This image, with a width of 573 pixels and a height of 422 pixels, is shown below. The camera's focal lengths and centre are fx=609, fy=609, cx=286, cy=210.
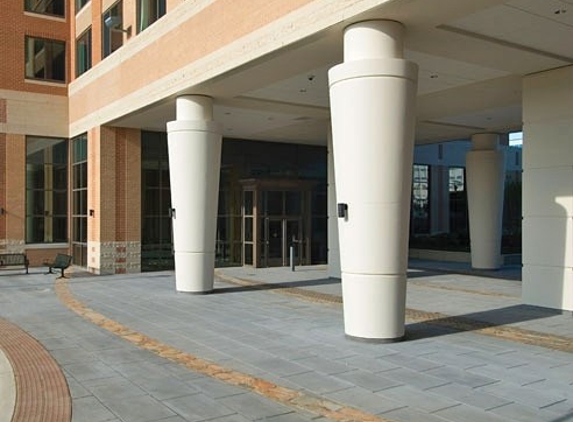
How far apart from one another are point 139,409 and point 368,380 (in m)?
2.73

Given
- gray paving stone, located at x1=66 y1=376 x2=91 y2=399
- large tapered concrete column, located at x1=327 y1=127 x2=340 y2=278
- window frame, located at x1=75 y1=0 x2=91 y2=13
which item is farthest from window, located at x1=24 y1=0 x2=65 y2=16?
gray paving stone, located at x1=66 y1=376 x2=91 y2=399

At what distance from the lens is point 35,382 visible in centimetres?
747

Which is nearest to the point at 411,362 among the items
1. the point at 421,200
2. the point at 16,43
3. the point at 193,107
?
the point at 193,107

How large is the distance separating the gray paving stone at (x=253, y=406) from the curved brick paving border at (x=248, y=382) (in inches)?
4.9

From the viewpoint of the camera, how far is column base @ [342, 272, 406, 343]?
30.6 feet

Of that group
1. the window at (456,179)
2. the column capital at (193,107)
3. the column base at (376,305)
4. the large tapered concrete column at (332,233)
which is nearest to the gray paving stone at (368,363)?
the column base at (376,305)

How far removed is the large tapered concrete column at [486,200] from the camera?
22422 mm

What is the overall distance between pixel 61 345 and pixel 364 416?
219 inches

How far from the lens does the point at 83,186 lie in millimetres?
23359

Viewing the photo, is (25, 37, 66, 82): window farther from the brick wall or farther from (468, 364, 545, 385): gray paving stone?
(468, 364, 545, 385): gray paving stone

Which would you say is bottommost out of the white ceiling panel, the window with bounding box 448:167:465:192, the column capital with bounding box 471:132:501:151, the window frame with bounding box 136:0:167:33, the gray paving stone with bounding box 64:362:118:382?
the gray paving stone with bounding box 64:362:118:382

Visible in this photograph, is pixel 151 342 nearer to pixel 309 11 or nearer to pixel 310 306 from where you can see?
pixel 310 306

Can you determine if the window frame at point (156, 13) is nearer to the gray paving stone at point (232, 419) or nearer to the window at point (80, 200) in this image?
the window at point (80, 200)

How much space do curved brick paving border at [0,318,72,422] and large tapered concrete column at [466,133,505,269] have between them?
16873mm
